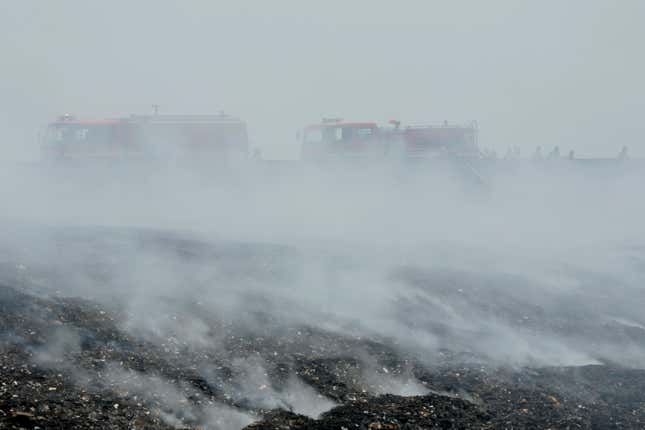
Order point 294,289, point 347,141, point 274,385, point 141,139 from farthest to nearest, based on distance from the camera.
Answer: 1. point 347,141
2. point 141,139
3. point 294,289
4. point 274,385

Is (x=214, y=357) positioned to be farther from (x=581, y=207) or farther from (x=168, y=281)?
(x=581, y=207)

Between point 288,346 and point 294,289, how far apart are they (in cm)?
276

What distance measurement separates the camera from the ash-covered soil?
648cm

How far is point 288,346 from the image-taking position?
842 cm

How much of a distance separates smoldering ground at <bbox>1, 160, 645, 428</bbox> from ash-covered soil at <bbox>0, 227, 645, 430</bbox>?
0.04 m

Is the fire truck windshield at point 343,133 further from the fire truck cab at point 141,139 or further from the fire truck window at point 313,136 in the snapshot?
the fire truck cab at point 141,139

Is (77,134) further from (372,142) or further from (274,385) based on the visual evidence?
(274,385)

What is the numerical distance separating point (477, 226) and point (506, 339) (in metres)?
10.5

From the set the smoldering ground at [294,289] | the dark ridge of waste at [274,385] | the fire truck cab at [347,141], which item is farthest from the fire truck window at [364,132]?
the dark ridge of waste at [274,385]

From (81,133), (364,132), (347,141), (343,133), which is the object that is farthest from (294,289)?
(81,133)

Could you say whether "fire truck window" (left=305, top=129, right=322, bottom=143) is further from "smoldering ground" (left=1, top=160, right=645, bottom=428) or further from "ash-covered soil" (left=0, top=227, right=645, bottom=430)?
"ash-covered soil" (left=0, top=227, right=645, bottom=430)

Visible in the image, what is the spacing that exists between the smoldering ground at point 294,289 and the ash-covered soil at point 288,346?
40mm

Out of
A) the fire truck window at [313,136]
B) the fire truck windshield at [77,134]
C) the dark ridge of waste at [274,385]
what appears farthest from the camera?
the fire truck window at [313,136]

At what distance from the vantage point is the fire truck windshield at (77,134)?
21.2m
